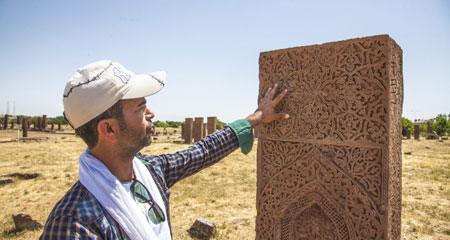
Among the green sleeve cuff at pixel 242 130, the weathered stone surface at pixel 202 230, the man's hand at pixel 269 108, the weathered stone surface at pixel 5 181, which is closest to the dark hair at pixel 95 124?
the green sleeve cuff at pixel 242 130

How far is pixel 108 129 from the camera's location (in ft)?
4.17

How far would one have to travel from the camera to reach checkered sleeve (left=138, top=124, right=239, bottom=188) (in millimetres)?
1769

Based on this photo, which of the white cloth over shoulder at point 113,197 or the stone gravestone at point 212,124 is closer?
the white cloth over shoulder at point 113,197

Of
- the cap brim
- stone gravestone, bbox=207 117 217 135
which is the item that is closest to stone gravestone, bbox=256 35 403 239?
the cap brim

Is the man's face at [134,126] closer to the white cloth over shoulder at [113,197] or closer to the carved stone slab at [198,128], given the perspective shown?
the white cloth over shoulder at [113,197]

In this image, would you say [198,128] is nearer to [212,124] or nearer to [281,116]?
[212,124]

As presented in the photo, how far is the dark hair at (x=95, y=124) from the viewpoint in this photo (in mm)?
1238

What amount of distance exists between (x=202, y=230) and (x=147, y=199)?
3.00 meters

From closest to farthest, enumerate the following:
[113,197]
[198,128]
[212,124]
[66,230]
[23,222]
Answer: [66,230] < [113,197] < [23,222] < [212,124] < [198,128]

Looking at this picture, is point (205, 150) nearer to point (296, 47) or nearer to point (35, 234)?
point (296, 47)

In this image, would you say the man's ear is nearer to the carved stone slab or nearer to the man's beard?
the man's beard

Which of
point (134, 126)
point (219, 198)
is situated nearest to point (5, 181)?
Answer: point (219, 198)

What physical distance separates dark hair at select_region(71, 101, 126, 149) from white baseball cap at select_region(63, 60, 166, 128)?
33 mm

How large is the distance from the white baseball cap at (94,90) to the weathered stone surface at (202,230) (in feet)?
10.8
